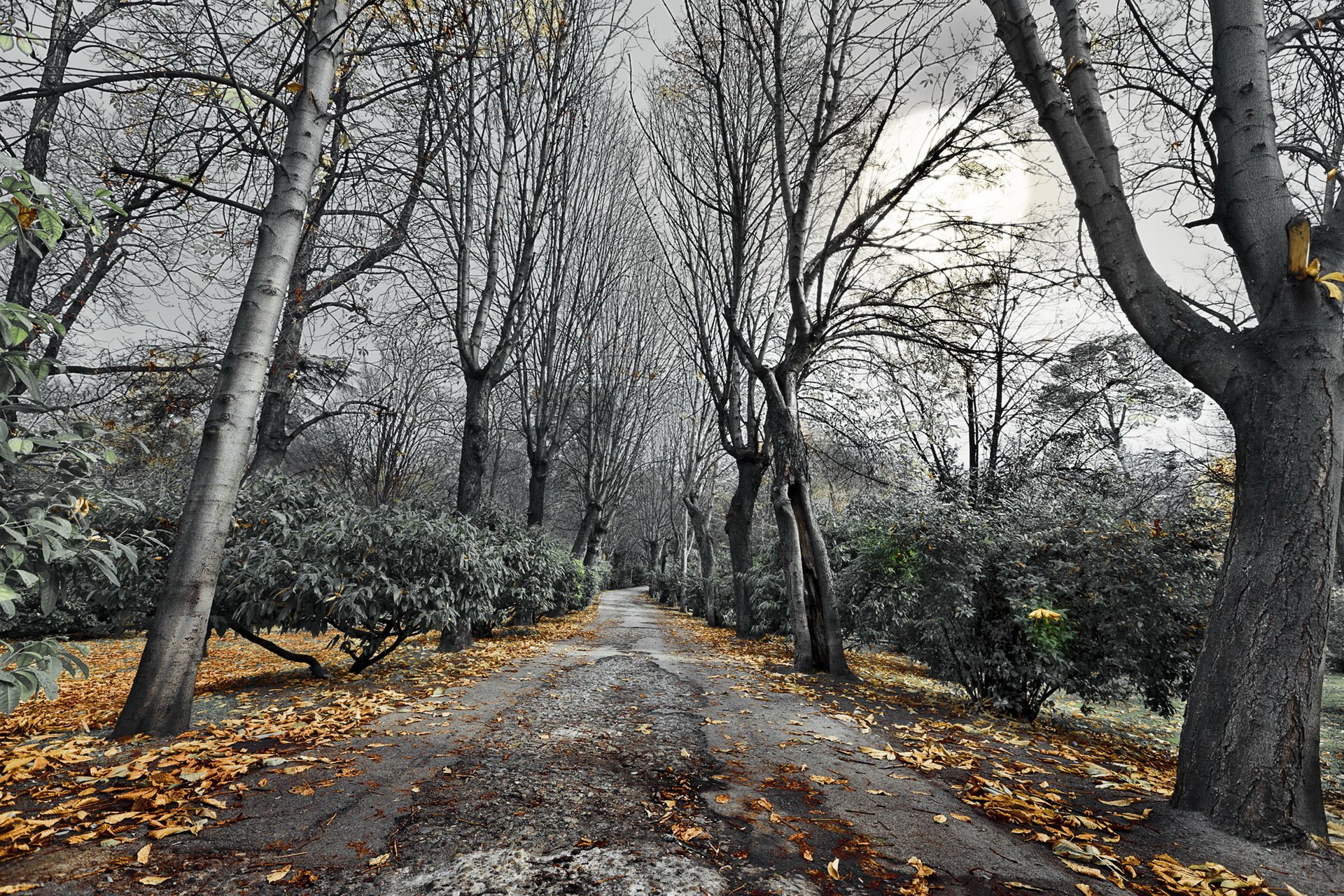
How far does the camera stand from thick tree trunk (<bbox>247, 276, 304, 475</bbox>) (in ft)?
31.5

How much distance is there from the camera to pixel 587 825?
2.14 metres

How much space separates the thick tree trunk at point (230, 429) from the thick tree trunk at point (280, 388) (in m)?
6.80

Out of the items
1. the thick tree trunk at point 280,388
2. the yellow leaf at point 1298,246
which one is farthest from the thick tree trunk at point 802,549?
the thick tree trunk at point 280,388

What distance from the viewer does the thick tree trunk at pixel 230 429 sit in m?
3.01

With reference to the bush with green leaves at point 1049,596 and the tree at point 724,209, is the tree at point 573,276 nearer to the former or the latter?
the tree at point 724,209

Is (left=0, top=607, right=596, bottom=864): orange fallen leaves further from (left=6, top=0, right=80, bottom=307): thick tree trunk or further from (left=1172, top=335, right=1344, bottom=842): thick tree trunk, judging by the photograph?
(left=6, top=0, right=80, bottom=307): thick tree trunk

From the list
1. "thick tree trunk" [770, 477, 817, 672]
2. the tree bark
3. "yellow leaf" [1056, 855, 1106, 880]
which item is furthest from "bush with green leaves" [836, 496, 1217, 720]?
the tree bark

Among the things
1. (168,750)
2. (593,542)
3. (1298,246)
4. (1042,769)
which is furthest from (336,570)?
(593,542)

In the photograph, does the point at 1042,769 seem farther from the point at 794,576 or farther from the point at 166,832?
the point at 166,832

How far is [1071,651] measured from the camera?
4.91 m

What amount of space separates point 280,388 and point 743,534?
882 centimetres

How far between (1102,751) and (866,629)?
3.56 m

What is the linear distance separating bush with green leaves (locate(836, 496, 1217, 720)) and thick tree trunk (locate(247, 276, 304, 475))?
10.0 meters

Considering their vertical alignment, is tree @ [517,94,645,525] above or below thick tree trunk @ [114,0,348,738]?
above
